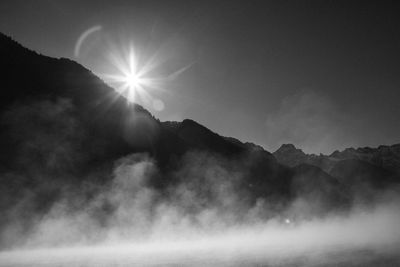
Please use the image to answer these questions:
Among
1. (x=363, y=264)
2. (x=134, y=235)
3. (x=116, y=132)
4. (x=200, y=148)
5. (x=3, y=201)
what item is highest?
(x=200, y=148)

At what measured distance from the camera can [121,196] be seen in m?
56.8

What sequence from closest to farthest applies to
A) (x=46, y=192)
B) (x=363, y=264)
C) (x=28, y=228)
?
(x=363, y=264) < (x=28, y=228) < (x=46, y=192)

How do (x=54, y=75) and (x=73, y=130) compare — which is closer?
(x=73, y=130)

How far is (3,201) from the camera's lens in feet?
148

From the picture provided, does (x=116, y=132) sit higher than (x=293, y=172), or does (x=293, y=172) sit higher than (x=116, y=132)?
(x=293, y=172)

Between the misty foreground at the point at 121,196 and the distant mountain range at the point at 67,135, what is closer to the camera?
the misty foreground at the point at 121,196

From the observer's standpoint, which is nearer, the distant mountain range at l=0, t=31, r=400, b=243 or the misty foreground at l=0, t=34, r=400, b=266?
the misty foreground at l=0, t=34, r=400, b=266

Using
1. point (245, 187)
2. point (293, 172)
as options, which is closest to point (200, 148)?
point (245, 187)

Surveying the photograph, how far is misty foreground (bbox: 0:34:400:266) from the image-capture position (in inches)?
1228

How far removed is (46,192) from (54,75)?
143 ft

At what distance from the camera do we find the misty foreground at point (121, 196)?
3119cm

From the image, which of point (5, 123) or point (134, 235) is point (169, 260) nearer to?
point (134, 235)

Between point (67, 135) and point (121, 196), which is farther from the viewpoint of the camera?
point (67, 135)

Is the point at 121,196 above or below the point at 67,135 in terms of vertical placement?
below
